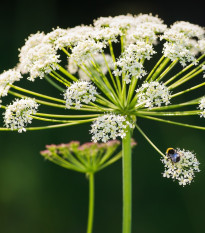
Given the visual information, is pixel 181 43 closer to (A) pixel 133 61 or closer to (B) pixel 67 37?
(A) pixel 133 61

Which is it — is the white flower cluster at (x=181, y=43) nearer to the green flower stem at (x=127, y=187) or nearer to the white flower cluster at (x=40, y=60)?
the green flower stem at (x=127, y=187)

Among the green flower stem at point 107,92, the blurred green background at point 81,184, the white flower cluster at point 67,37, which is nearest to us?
the green flower stem at point 107,92

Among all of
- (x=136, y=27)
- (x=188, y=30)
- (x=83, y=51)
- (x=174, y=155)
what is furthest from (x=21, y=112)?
(x=188, y=30)

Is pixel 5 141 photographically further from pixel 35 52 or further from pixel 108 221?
pixel 35 52

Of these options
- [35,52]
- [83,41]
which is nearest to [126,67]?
[83,41]

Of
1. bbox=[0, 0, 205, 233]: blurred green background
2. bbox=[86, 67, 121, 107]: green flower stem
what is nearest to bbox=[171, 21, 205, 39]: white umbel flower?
bbox=[86, 67, 121, 107]: green flower stem

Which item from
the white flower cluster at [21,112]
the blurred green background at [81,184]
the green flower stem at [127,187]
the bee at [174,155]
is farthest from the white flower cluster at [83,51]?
the blurred green background at [81,184]

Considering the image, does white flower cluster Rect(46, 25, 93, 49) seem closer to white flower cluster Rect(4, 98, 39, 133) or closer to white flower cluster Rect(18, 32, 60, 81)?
white flower cluster Rect(18, 32, 60, 81)
